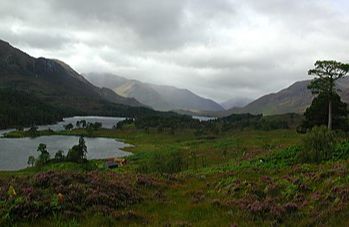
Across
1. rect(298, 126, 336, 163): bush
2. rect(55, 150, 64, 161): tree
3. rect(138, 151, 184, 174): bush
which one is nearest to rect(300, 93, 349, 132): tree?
rect(138, 151, 184, 174): bush

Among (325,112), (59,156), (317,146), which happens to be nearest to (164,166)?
(317,146)

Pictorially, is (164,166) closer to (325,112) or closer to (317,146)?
(317,146)

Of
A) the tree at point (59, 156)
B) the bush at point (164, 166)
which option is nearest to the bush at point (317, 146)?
the bush at point (164, 166)

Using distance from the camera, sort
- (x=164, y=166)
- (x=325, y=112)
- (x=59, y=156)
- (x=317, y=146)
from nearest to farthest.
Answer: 1. (x=317, y=146)
2. (x=164, y=166)
3. (x=325, y=112)
4. (x=59, y=156)

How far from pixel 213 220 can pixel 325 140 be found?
2421 centimetres

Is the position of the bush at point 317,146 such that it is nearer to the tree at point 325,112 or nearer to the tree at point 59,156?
the tree at point 325,112

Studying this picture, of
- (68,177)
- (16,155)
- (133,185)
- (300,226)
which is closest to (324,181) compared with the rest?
(300,226)

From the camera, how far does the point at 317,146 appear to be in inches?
1406

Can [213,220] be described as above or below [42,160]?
above

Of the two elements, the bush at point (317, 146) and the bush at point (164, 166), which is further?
the bush at point (164, 166)

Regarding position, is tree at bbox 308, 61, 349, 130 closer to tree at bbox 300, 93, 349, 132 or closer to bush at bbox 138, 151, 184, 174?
tree at bbox 300, 93, 349, 132

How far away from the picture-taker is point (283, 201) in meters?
18.6

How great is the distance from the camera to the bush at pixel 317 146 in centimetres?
3447

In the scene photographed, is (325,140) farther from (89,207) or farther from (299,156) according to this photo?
(89,207)
